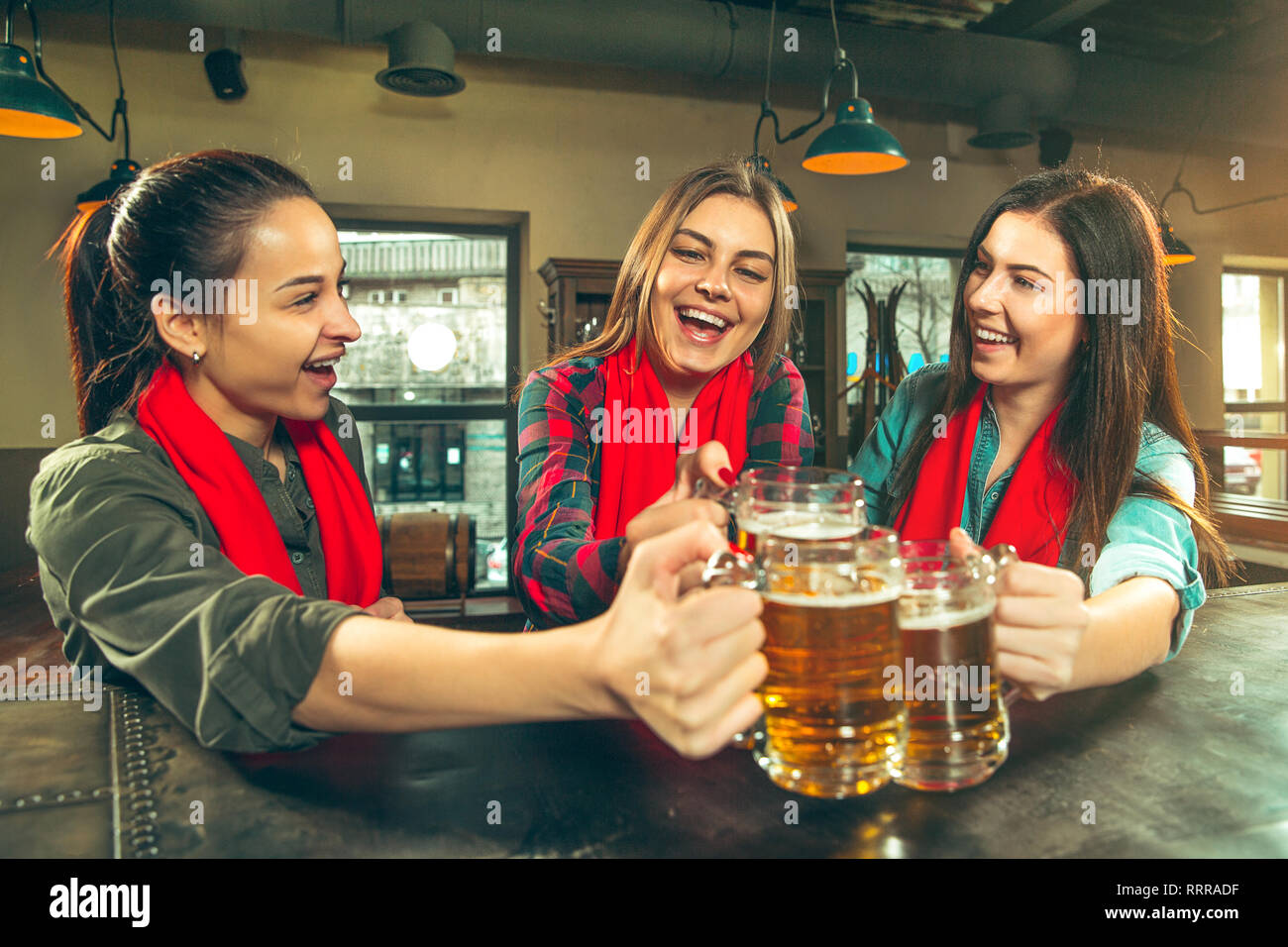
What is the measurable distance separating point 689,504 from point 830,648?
318 mm

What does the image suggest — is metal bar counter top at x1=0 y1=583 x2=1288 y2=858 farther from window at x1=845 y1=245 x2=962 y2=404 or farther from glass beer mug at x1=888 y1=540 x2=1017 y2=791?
window at x1=845 y1=245 x2=962 y2=404

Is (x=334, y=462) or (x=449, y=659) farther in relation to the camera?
(x=334, y=462)

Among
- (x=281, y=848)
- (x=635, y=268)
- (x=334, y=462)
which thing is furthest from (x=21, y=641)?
(x=281, y=848)

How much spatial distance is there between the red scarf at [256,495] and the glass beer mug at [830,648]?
2.80 feet

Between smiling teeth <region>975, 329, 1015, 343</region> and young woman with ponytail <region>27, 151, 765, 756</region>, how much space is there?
1036 mm

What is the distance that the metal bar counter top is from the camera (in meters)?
0.72

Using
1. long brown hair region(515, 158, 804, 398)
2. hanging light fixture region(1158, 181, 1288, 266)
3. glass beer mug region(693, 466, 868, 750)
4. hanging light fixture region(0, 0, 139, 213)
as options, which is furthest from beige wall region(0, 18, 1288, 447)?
glass beer mug region(693, 466, 868, 750)

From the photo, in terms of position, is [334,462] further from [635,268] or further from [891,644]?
[891,644]

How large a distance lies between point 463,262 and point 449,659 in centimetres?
497

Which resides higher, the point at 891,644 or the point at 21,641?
the point at 891,644

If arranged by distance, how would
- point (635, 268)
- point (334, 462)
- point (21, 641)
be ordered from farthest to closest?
point (21, 641), point (635, 268), point (334, 462)

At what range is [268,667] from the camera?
84 cm

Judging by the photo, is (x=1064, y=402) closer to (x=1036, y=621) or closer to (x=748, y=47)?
(x=1036, y=621)
